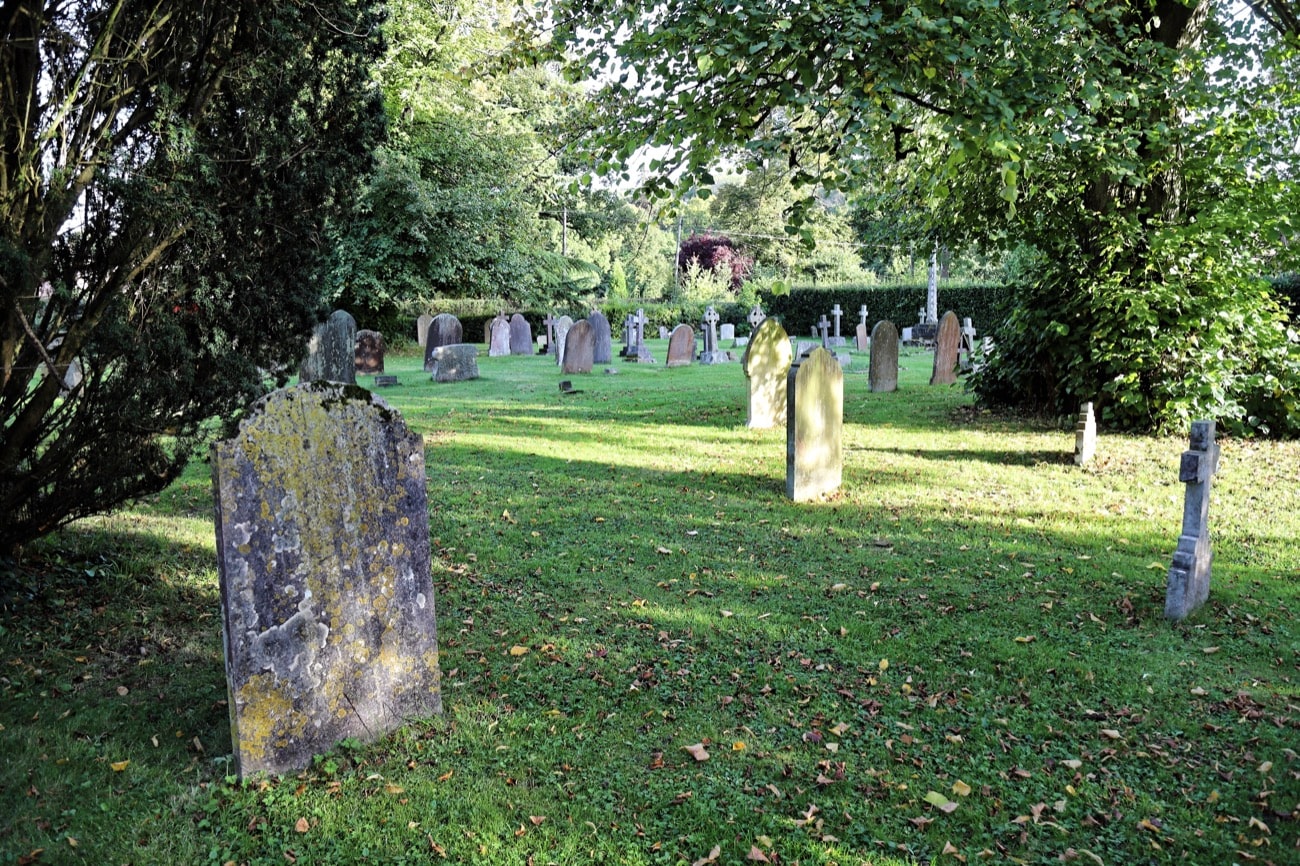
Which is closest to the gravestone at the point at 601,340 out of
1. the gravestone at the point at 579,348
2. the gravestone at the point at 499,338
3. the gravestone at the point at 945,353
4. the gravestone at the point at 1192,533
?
the gravestone at the point at 579,348

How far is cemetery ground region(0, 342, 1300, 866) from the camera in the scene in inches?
135

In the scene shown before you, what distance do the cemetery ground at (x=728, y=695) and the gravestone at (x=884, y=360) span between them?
906 cm

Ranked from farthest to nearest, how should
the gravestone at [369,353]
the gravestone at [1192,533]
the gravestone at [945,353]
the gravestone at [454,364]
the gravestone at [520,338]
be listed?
the gravestone at [520,338] < the gravestone at [369,353] < the gravestone at [454,364] < the gravestone at [945,353] < the gravestone at [1192,533]

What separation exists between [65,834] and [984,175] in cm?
1314

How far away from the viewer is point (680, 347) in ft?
82.5

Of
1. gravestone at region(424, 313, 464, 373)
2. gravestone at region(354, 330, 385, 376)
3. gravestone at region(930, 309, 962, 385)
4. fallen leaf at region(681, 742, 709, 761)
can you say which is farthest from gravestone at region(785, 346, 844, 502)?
gravestone at region(424, 313, 464, 373)

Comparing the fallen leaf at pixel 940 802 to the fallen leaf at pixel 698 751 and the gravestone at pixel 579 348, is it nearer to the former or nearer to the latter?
the fallen leaf at pixel 698 751

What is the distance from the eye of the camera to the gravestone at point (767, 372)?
1270 cm

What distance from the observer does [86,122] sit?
482 centimetres

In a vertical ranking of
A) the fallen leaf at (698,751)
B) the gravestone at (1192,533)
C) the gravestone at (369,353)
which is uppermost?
the gravestone at (369,353)

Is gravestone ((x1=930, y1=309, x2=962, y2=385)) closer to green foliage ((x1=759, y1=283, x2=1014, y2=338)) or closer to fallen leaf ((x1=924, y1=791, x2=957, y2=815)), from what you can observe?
fallen leaf ((x1=924, y1=791, x2=957, y2=815))

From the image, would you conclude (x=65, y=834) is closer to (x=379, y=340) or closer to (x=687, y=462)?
(x=687, y=462)

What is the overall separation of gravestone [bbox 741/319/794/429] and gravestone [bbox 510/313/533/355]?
17.3 meters

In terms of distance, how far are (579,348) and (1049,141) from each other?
14.1 metres
